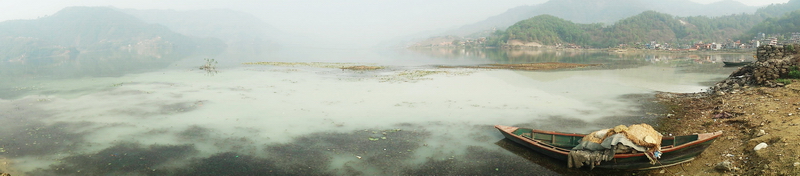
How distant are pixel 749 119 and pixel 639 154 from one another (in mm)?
7251

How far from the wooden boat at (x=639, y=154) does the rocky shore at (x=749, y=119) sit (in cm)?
32

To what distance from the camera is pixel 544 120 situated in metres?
17.5

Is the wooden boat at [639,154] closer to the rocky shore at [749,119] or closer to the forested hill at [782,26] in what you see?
the rocky shore at [749,119]

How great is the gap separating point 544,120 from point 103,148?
17290 mm

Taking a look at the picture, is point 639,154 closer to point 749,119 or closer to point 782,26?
point 749,119

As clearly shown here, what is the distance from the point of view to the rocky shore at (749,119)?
30.9 ft

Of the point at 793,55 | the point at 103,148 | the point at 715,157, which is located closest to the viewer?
the point at 715,157

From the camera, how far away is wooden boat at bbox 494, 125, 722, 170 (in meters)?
9.91

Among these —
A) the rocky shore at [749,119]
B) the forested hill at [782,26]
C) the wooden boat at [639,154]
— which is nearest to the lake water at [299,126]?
the wooden boat at [639,154]

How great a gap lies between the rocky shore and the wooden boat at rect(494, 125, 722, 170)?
0.32 metres

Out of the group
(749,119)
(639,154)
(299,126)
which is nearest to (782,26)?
(749,119)

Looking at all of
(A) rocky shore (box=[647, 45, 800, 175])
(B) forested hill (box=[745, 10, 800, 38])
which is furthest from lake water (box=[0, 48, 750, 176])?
(B) forested hill (box=[745, 10, 800, 38])

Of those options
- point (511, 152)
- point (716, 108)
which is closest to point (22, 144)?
point (511, 152)

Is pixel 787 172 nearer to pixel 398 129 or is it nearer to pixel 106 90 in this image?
pixel 398 129
